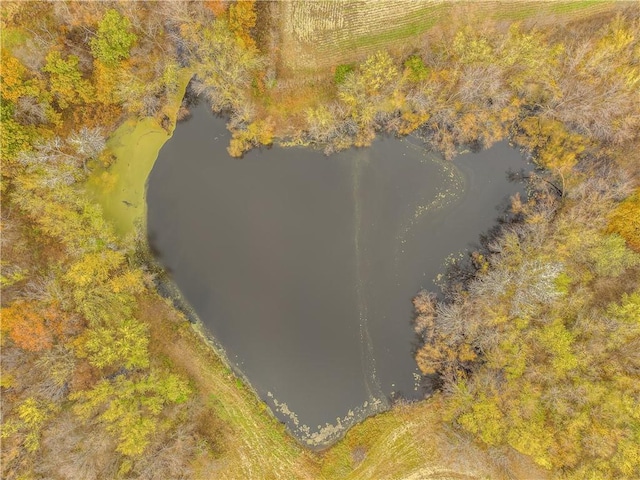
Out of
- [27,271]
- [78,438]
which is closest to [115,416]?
[78,438]

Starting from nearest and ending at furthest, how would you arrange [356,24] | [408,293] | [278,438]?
[356,24], [278,438], [408,293]

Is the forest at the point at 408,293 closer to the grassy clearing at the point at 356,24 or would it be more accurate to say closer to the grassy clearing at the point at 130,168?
the grassy clearing at the point at 130,168

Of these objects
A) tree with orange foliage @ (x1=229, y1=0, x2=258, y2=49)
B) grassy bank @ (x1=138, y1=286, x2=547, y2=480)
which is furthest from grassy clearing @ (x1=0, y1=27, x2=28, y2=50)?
grassy bank @ (x1=138, y1=286, x2=547, y2=480)

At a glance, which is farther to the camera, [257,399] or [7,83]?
[257,399]

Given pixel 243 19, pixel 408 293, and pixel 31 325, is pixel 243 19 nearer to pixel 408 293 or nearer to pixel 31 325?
pixel 408 293

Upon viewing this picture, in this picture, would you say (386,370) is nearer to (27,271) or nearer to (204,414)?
(204,414)

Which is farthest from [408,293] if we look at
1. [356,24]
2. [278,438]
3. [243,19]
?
[243,19]

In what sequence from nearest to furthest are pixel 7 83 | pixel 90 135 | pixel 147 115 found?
pixel 7 83 < pixel 90 135 < pixel 147 115
